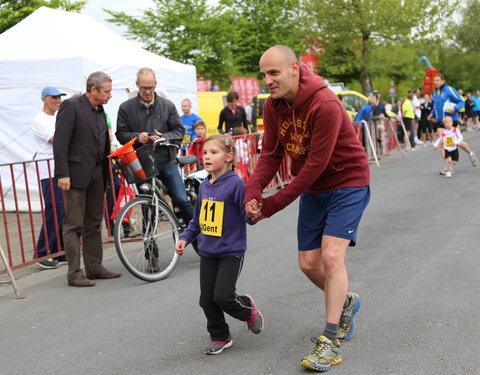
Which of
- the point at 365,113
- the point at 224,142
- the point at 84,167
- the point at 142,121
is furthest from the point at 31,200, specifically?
the point at 365,113

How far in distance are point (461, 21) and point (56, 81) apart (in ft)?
211

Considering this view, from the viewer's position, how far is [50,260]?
798 cm

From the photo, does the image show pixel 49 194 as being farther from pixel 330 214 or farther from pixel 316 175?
pixel 316 175

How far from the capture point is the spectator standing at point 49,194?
7.93 metres

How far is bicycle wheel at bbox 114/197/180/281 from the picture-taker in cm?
670

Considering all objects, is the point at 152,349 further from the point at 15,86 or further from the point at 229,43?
the point at 229,43

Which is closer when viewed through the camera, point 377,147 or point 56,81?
point 56,81

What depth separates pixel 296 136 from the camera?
4.16 meters

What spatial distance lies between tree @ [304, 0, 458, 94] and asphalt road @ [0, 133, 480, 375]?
113ft

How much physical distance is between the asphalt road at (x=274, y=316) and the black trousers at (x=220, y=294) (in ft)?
0.68

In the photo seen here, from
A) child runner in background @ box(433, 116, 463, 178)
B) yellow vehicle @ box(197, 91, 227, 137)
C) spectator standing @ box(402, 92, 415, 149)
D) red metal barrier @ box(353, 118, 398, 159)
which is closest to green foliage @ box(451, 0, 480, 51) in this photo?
spectator standing @ box(402, 92, 415, 149)

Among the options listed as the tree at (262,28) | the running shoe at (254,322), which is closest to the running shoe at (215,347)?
the running shoe at (254,322)

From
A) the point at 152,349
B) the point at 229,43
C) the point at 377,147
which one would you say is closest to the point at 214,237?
the point at 152,349

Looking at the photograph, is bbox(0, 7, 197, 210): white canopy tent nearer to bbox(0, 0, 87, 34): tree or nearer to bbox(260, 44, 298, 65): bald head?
bbox(260, 44, 298, 65): bald head
